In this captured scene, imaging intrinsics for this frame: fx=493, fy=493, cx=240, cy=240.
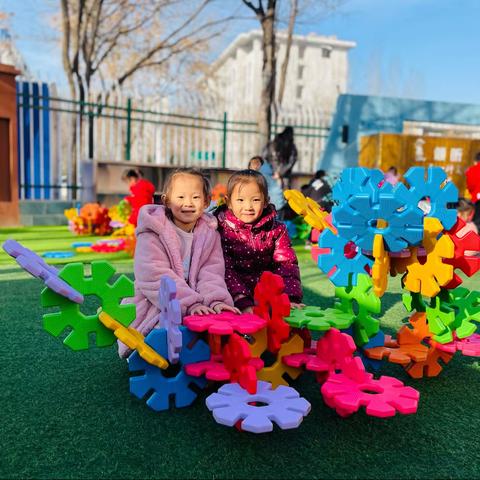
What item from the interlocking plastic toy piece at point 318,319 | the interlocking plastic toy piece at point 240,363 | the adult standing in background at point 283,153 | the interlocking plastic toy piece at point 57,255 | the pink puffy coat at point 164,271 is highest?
the adult standing in background at point 283,153

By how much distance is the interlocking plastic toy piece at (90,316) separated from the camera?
75.2 inches

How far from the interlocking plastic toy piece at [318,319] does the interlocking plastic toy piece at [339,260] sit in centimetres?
25

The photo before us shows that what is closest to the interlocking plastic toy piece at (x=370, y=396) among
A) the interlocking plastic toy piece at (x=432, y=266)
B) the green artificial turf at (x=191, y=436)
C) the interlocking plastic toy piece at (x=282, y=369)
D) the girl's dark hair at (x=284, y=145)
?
the green artificial turf at (x=191, y=436)

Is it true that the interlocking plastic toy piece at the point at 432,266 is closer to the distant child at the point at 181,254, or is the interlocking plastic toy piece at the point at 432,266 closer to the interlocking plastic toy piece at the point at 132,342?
the distant child at the point at 181,254

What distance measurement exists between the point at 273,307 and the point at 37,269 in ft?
3.12

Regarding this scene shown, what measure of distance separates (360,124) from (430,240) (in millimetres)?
11677

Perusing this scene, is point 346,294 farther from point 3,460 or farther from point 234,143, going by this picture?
point 234,143

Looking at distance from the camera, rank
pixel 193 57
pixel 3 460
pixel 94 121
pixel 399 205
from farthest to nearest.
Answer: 1. pixel 193 57
2. pixel 94 121
3. pixel 399 205
4. pixel 3 460

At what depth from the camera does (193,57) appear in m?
19.3

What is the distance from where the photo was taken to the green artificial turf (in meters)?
1.62

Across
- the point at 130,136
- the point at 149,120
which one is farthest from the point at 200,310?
the point at 149,120

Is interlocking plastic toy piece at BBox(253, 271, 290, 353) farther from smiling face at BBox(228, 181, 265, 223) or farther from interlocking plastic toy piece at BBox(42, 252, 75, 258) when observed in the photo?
interlocking plastic toy piece at BBox(42, 252, 75, 258)

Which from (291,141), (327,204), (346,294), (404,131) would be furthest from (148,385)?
(404,131)

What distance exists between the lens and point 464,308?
2723mm
